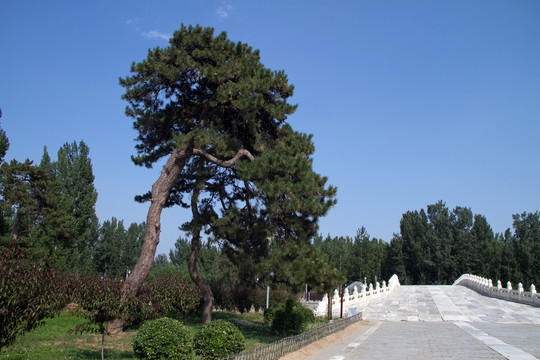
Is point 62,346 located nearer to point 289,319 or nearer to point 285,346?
point 285,346

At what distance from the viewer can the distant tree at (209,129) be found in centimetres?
1431

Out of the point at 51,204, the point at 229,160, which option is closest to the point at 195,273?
the point at 229,160

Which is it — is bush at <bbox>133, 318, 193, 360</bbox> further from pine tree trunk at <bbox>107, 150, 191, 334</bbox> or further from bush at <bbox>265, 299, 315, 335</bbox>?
bush at <bbox>265, 299, 315, 335</bbox>

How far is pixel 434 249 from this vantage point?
2768 inches

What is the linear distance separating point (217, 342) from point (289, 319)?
6.63 m

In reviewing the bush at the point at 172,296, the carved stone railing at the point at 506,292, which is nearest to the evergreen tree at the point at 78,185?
the bush at the point at 172,296

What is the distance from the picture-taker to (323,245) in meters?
81.1

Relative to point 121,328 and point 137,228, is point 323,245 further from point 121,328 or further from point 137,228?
point 121,328

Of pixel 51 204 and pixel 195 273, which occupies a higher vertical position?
pixel 51 204

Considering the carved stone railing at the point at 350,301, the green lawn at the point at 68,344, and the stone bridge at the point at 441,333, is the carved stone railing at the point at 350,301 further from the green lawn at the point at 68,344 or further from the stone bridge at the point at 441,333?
the green lawn at the point at 68,344

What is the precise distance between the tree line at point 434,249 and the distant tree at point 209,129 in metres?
53.6

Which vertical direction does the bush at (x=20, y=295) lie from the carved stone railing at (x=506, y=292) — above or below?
below

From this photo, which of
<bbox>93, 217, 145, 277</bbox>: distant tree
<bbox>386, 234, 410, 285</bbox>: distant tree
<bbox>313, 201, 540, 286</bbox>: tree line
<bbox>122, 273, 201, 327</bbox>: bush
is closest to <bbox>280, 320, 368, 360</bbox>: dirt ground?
<bbox>122, 273, 201, 327</bbox>: bush

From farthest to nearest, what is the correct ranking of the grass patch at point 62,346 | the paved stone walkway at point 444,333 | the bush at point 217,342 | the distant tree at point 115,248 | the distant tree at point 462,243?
the distant tree at point 462,243 < the distant tree at point 115,248 < the paved stone walkway at point 444,333 < the grass patch at point 62,346 < the bush at point 217,342
